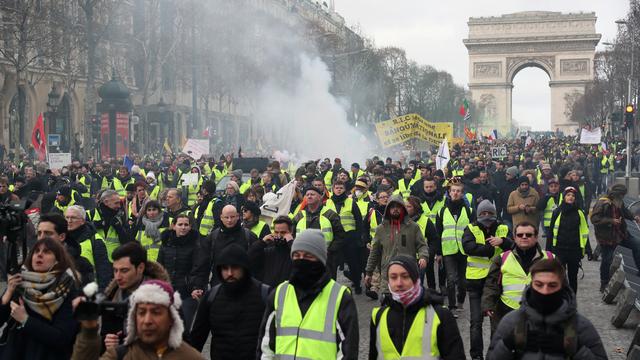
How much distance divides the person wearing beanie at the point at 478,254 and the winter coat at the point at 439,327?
3.44 meters

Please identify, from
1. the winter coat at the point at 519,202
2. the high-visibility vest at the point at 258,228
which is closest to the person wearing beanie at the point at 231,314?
the high-visibility vest at the point at 258,228

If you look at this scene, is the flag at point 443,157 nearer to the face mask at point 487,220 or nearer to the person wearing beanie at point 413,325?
the face mask at point 487,220

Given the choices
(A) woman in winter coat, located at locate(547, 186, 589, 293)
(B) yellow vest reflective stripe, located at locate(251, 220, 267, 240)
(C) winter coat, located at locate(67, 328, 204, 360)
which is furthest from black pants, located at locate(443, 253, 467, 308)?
(C) winter coat, located at locate(67, 328, 204, 360)

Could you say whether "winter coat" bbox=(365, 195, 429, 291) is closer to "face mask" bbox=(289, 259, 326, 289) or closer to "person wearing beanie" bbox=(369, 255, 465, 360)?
"face mask" bbox=(289, 259, 326, 289)

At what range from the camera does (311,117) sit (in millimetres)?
52281

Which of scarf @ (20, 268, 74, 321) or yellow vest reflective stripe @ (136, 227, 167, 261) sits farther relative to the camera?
yellow vest reflective stripe @ (136, 227, 167, 261)

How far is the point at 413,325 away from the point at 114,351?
4.91ft

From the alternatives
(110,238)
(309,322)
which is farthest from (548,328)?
A: (110,238)

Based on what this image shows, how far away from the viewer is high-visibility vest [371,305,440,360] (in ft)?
16.9

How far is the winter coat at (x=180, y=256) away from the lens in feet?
26.5

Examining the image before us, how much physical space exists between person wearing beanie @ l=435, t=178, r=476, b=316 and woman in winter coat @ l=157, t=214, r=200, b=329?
11.1 feet

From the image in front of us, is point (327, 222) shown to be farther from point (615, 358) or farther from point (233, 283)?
point (233, 283)

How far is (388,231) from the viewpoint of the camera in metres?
9.51

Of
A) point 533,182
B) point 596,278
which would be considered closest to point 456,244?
point 596,278
